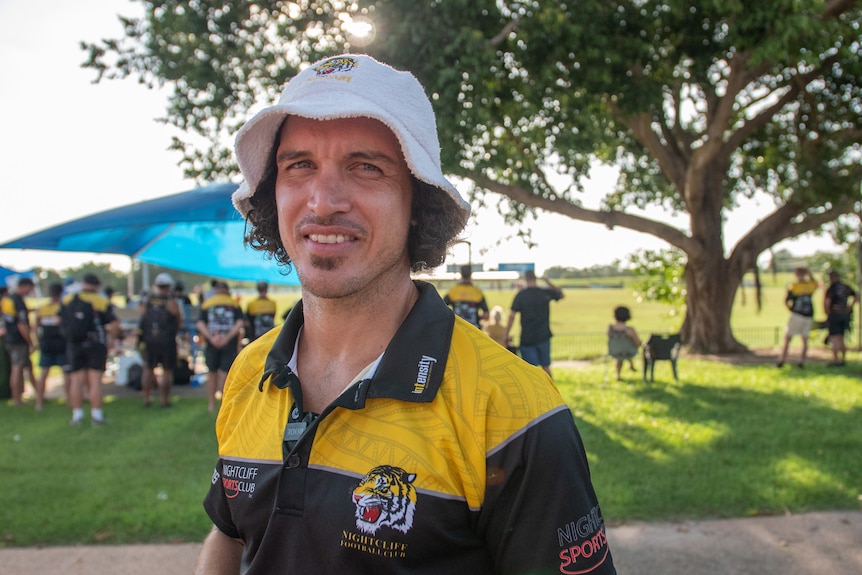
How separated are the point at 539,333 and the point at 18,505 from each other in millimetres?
6837

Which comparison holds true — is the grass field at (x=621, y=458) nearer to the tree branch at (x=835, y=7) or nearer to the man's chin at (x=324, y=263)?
the man's chin at (x=324, y=263)

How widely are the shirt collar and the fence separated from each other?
615 inches

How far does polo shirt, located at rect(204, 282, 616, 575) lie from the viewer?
1396 millimetres

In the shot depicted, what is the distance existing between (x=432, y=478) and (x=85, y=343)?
8.54 metres

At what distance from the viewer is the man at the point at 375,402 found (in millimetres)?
1416

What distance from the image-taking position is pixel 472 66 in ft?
30.7

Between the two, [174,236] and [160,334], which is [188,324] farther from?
[160,334]

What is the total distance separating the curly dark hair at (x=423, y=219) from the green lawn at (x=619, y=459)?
3.49 metres

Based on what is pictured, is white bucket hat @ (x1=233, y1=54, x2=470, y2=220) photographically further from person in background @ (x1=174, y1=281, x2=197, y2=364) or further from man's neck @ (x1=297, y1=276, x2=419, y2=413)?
person in background @ (x1=174, y1=281, x2=197, y2=364)

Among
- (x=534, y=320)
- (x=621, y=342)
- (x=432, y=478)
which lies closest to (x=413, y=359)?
(x=432, y=478)

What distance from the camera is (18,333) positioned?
10.6 metres

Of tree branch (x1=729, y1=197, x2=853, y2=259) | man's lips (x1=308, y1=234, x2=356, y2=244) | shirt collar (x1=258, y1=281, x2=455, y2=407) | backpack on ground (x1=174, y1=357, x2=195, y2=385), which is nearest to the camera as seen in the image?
shirt collar (x1=258, y1=281, x2=455, y2=407)

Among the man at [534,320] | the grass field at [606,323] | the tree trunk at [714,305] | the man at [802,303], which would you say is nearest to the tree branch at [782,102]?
the tree trunk at [714,305]

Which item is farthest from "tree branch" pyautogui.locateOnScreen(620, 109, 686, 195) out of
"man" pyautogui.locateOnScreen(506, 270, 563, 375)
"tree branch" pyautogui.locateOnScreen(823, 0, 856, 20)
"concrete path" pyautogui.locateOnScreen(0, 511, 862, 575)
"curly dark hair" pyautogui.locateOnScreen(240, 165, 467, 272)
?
"curly dark hair" pyautogui.locateOnScreen(240, 165, 467, 272)
